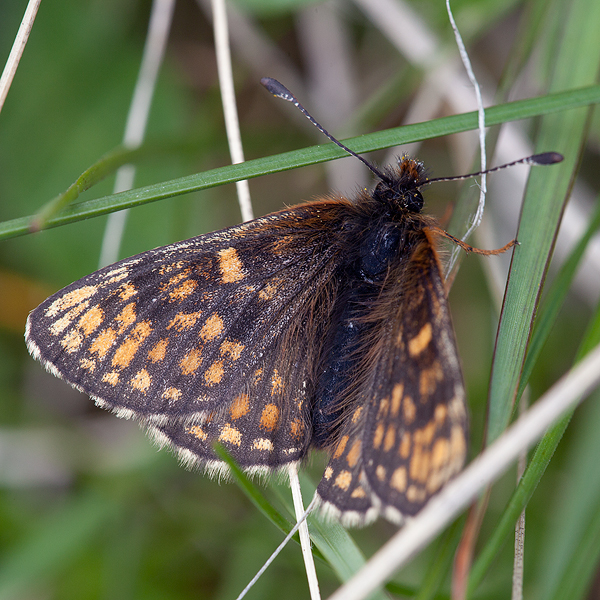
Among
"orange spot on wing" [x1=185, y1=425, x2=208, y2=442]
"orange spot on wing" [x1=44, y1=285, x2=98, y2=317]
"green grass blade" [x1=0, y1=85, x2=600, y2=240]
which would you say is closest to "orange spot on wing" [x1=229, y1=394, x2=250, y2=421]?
"orange spot on wing" [x1=185, y1=425, x2=208, y2=442]

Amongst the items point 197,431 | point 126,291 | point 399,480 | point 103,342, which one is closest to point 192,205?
point 126,291

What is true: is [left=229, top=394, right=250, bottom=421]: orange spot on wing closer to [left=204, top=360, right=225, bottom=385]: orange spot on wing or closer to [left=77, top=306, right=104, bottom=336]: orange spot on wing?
[left=204, top=360, right=225, bottom=385]: orange spot on wing

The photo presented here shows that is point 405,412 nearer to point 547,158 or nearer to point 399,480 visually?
point 399,480

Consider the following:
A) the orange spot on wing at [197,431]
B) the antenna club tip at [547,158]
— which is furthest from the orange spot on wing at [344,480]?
the antenna club tip at [547,158]

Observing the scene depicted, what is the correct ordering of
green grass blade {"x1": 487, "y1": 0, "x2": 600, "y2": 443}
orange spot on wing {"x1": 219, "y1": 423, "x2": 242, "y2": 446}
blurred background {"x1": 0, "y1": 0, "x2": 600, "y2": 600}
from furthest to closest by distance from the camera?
blurred background {"x1": 0, "y1": 0, "x2": 600, "y2": 600}, orange spot on wing {"x1": 219, "y1": 423, "x2": 242, "y2": 446}, green grass blade {"x1": 487, "y1": 0, "x2": 600, "y2": 443}

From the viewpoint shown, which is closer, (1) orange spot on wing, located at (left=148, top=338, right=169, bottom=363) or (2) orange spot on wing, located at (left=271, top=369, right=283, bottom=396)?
(1) orange spot on wing, located at (left=148, top=338, right=169, bottom=363)

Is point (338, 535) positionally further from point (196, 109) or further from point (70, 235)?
point (196, 109)
